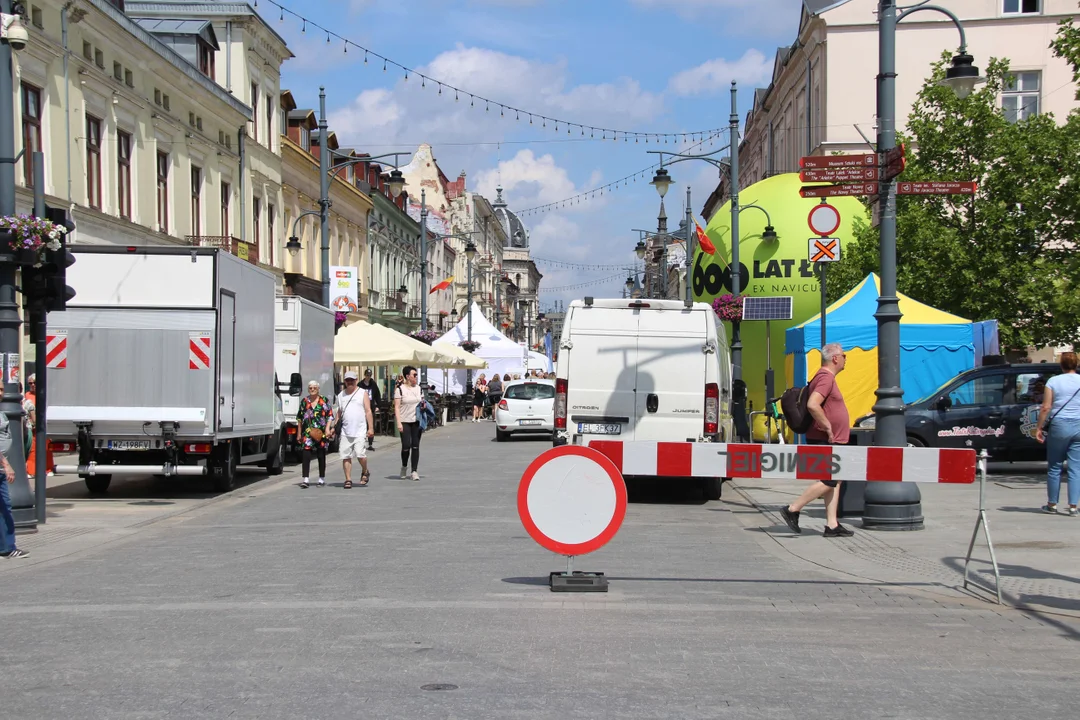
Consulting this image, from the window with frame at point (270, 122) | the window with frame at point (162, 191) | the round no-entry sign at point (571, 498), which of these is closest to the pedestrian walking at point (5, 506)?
the round no-entry sign at point (571, 498)

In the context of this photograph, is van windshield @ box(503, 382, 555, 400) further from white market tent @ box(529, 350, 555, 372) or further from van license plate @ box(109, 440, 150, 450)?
white market tent @ box(529, 350, 555, 372)

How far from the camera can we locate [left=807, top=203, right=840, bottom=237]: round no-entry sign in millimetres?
16312

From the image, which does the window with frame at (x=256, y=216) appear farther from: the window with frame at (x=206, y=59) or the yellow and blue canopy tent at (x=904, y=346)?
the yellow and blue canopy tent at (x=904, y=346)

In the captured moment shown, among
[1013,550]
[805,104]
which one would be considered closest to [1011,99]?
[805,104]

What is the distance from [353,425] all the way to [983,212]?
41.0 feet

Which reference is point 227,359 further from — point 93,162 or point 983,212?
point 93,162

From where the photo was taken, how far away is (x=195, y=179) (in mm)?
35812

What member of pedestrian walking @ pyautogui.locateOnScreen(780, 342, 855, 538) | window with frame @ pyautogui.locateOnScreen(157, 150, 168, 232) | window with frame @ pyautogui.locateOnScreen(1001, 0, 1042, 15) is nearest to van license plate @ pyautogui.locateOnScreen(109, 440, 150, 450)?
pedestrian walking @ pyautogui.locateOnScreen(780, 342, 855, 538)

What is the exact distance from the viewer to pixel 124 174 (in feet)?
99.1

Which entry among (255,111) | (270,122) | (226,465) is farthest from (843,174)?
(270,122)

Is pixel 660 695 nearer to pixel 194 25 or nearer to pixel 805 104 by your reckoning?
pixel 194 25

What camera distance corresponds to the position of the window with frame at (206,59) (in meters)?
37.3

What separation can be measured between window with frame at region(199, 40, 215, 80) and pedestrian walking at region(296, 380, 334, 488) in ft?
71.0

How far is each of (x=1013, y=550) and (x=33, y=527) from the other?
9.51 m
